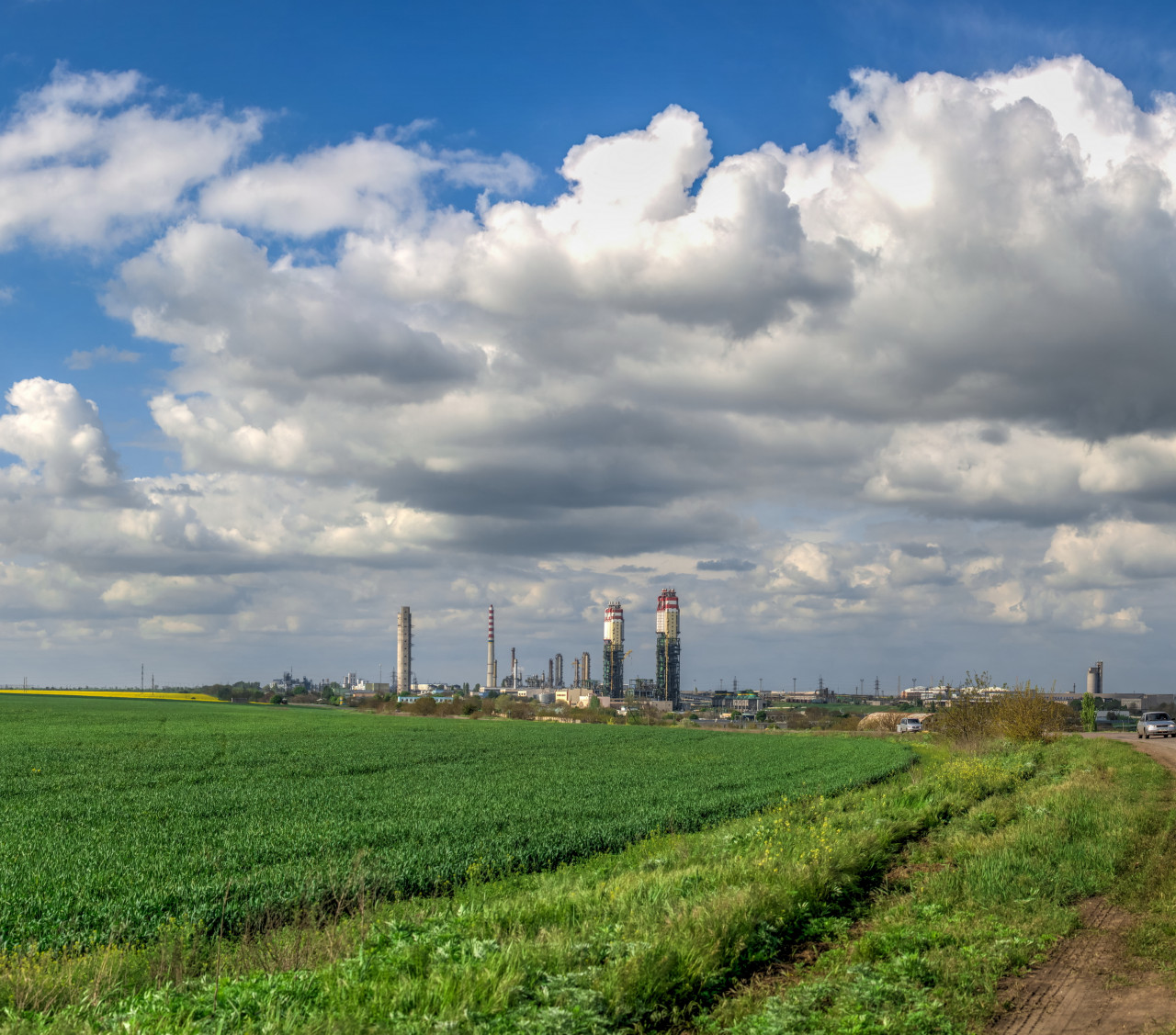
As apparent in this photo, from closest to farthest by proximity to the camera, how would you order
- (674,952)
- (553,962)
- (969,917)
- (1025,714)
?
(553,962) < (674,952) < (969,917) < (1025,714)

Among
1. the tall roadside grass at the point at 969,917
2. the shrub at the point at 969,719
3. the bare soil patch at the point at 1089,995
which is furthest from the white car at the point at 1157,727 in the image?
the bare soil patch at the point at 1089,995

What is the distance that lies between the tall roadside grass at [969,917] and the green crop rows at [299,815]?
7849 mm

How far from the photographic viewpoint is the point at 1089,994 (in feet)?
31.0

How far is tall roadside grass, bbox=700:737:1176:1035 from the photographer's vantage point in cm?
892

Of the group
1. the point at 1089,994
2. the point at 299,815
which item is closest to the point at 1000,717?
the point at 299,815

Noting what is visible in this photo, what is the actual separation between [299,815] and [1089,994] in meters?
21.8

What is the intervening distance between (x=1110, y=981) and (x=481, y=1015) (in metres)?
7.19

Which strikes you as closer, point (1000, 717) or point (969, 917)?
point (969, 917)

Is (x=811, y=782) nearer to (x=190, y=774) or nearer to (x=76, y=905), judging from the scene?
(x=190, y=774)

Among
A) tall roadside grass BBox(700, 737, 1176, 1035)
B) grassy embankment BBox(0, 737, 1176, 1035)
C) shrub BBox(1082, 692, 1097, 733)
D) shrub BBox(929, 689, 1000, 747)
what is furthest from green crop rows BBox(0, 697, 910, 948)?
shrub BBox(1082, 692, 1097, 733)

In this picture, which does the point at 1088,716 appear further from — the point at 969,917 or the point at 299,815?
the point at 969,917

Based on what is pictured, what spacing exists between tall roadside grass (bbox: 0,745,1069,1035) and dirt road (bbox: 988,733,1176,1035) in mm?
2950

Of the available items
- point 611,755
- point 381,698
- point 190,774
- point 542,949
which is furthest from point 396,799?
point 381,698

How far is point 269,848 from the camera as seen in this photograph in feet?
63.9
